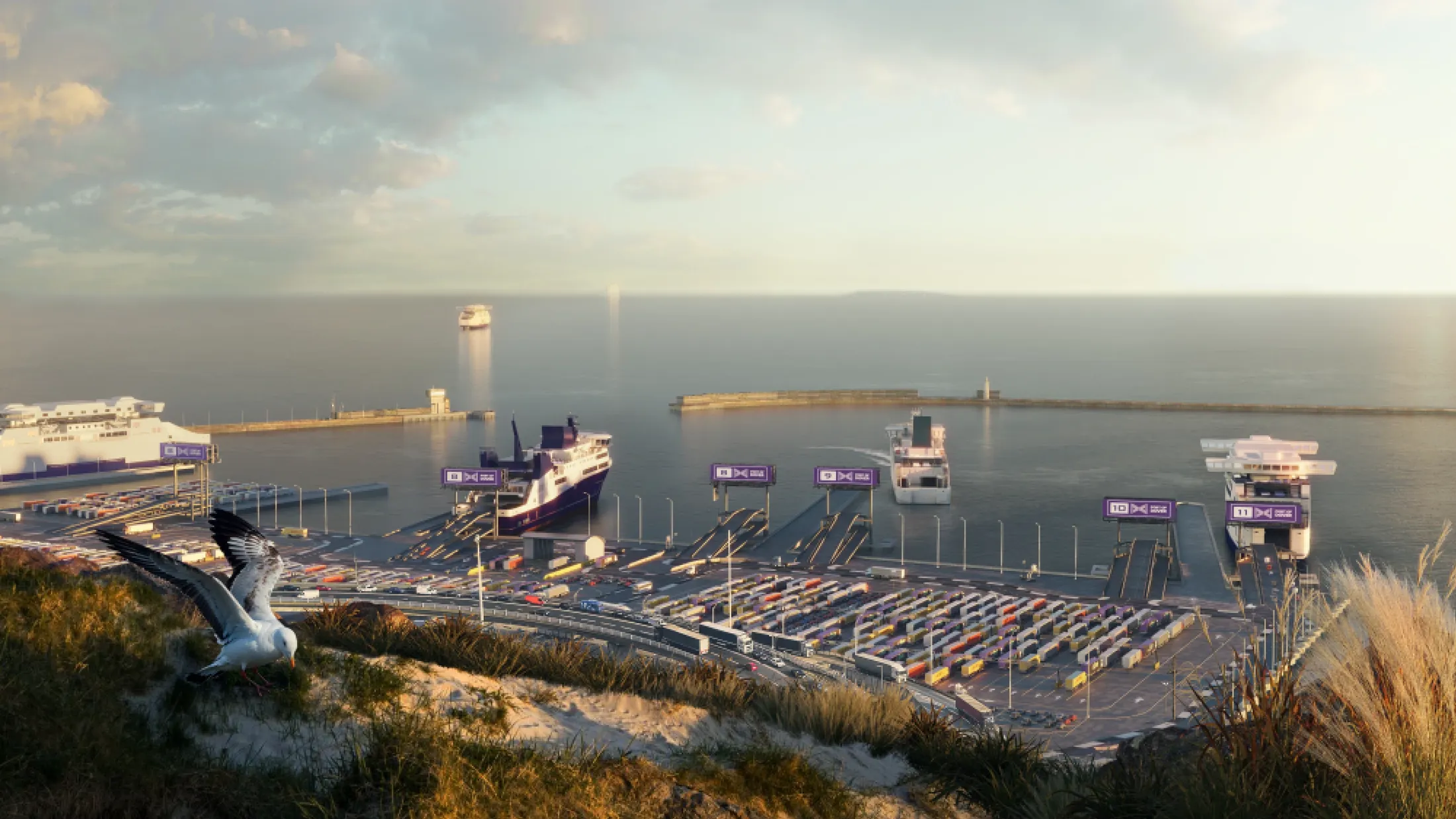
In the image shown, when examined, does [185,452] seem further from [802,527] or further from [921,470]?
[921,470]

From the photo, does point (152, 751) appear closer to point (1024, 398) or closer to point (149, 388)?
point (1024, 398)

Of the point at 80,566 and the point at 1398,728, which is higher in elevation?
the point at 1398,728

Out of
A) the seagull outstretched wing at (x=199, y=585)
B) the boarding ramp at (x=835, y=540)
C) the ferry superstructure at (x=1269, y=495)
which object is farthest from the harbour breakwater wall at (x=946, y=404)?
the seagull outstretched wing at (x=199, y=585)

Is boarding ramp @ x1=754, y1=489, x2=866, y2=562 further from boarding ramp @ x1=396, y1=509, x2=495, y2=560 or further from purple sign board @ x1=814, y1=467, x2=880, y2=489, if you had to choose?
boarding ramp @ x1=396, y1=509, x2=495, y2=560

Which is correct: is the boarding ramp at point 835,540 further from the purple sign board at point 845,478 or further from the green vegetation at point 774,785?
the green vegetation at point 774,785

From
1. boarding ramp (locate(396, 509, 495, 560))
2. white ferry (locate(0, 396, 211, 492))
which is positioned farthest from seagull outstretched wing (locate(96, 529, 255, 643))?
white ferry (locate(0, 396, 211, 492))

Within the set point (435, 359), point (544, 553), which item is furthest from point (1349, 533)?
point (435, 359)
